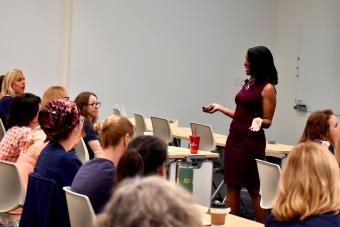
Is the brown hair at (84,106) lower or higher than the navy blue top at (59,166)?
higher

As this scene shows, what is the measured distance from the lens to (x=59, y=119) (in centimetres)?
350

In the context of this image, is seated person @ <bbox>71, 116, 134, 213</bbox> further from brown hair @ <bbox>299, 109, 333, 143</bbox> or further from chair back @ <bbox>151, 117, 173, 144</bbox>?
chair back @ <bbox>151, 117, 173, 144</bbox>

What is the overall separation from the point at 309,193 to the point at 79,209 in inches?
43.7

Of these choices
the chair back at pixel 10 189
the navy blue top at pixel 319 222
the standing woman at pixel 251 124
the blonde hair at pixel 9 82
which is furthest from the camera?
the blonde hair at pixel 9 82

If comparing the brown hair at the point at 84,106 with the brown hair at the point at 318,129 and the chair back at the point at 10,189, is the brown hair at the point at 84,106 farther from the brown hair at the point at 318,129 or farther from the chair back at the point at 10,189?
the brown hair at the point at 318,129

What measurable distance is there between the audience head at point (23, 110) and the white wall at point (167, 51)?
455 centimetres

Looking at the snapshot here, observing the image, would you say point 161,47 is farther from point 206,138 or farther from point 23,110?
point 23,110

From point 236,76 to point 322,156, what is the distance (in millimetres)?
8374

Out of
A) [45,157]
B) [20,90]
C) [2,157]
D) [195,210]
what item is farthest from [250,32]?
[195,210]

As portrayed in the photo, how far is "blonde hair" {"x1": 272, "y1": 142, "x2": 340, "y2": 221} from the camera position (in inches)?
94.7

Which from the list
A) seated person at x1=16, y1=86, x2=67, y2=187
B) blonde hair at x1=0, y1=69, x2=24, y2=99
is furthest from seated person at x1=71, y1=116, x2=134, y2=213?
blonde hair at x1=0, y1=69, x2=24, y2=99

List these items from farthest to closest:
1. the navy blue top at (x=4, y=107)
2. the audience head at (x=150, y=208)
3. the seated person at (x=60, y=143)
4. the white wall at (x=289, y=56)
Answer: the white wall at (x=289, y=56)
the navy blue top at (x=4, y=107)
the seated person at (x=60, y=143)
the audience head at (x=150, y=208)

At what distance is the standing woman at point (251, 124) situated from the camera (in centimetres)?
483

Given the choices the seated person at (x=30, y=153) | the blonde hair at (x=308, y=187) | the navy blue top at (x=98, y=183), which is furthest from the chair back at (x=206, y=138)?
the blonde hair at (x=308, y=187)
